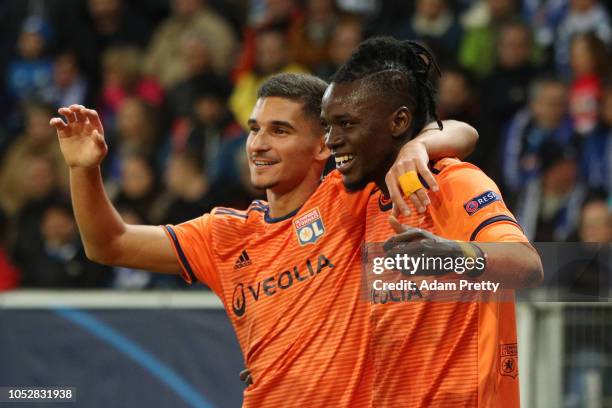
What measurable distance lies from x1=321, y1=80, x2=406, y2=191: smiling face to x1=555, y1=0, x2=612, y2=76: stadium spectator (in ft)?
18.0

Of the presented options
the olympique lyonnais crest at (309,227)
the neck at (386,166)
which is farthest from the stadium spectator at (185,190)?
the neck at (386,166)

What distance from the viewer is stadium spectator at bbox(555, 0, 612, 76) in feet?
31.5

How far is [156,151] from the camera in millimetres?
10773

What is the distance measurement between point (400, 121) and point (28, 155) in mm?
7389

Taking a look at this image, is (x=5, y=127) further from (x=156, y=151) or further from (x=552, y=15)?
(x=552, y=15)

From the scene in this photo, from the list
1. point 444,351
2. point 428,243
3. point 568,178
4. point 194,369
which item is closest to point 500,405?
point 444,351

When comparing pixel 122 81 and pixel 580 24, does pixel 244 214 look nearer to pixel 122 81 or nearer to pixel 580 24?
pixel 580 24

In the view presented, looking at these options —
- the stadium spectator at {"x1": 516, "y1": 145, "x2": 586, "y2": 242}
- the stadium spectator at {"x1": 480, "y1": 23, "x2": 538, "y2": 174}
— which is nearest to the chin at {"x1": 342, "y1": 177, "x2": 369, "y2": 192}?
the stadium spectator at {"x1": 516, "y1": 145, "x2": 586, "y2": 242}

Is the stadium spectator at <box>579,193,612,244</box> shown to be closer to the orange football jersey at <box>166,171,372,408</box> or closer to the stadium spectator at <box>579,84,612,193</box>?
the stadium spectator at <box>579,84,612,193</box>

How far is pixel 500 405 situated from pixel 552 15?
21.3 feet

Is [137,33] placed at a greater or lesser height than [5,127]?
greater

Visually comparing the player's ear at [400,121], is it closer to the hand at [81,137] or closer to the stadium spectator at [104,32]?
the hand at [81,137]

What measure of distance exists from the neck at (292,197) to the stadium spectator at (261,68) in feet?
17.4

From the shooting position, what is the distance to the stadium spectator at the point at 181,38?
11.2 meters
